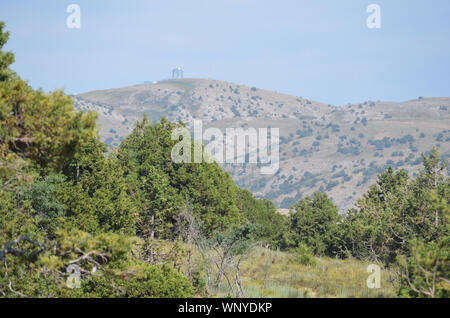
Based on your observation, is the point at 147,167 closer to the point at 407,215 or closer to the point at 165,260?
the point at 165,260

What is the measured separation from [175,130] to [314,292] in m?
15.3

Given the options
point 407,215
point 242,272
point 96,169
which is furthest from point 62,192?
point 407,215

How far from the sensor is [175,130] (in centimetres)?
2681

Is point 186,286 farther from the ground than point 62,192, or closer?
closer

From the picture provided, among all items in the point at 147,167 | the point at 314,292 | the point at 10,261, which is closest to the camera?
the point at 10,261

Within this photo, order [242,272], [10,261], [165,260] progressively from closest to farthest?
[10,261] < [165,260] < [242,272]

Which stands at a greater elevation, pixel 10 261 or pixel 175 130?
pixel 175 130

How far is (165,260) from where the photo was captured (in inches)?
585

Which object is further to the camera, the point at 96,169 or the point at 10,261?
the point at 96,169

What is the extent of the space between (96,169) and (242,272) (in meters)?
6.61

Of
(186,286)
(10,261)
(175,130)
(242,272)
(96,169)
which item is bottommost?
(242,272)
